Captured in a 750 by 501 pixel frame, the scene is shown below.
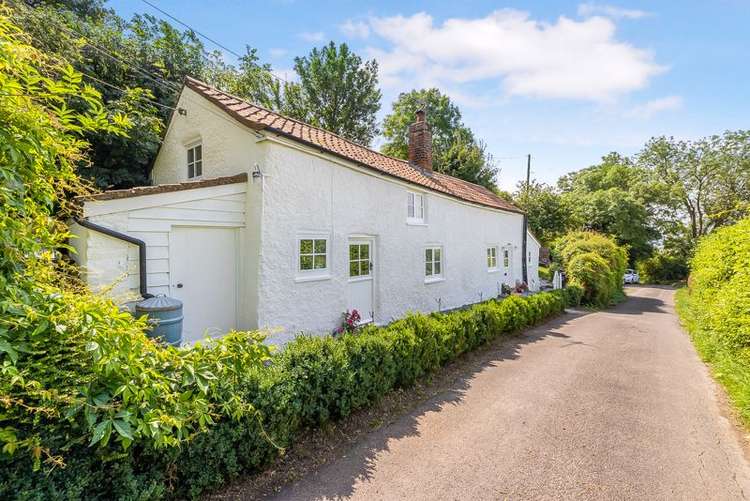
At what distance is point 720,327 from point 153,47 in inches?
795

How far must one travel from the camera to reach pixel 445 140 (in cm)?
3516

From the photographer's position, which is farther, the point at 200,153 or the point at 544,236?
the point at 544,236

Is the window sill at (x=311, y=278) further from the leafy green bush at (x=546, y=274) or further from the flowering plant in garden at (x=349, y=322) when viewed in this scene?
the leafy green bush at (x=546, y=274)

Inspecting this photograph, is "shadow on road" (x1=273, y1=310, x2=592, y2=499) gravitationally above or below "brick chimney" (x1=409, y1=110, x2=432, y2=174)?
below

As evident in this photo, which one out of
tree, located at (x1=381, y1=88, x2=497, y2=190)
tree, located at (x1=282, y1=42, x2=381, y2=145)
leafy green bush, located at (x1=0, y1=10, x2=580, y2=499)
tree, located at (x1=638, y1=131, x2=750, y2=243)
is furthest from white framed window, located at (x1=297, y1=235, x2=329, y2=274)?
tree, located at (x1=638, y1=131, x2=750, y2=243)

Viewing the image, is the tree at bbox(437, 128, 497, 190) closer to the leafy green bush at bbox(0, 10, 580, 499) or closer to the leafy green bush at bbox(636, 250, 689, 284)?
the leafy green bush at bbox(0, 10, 580, 499)

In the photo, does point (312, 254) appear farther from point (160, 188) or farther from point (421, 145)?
point (421, 145)

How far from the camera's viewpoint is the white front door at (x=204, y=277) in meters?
6.38

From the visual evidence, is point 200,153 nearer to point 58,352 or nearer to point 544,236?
point 58,352

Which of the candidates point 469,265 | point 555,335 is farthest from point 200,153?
point 555,335

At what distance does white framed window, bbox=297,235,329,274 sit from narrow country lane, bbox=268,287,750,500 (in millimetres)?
3861

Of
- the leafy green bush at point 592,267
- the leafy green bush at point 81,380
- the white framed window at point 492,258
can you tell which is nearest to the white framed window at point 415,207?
the white framed window at point 492,258

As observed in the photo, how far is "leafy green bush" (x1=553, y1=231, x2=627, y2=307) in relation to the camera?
18.3 meters

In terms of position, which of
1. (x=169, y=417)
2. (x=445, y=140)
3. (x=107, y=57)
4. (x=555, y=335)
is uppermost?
(x=445, y=140)
